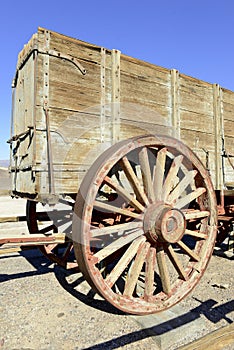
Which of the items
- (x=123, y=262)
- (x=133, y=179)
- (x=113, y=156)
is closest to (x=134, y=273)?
(x=123, y=262)

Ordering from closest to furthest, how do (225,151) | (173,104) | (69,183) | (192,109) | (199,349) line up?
(199,349)
(69,183)
(173,104)
(192,109)
(225,151)

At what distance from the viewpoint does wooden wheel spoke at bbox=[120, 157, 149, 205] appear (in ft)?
9.54

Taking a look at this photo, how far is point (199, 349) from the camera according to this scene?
1610mm

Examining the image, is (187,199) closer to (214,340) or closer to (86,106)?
(86,106)

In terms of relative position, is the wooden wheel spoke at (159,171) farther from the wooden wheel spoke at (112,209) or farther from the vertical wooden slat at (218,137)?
the vertical wooden slat at (218,137)

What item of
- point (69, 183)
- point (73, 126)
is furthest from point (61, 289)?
point (73, 126)

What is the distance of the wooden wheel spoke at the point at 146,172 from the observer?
302cm

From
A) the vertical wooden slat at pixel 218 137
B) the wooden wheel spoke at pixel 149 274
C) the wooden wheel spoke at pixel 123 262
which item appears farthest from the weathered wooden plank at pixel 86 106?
the wooden wheel spoke at pixel 149 274

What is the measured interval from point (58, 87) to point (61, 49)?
0.41 metres

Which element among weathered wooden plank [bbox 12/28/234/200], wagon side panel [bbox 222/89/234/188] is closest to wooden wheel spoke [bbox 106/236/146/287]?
weathered wooden plank [bbox 12/28/234/200]

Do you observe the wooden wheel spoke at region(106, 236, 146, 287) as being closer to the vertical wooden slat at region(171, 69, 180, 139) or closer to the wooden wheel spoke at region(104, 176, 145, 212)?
the wooden wheel spoke at region(104, 176, 145, 212)

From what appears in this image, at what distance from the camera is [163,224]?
2873 millimetres

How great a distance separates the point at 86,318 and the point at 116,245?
3.19 ft

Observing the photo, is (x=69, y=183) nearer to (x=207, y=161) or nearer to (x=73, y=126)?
(x=73, y=126)
